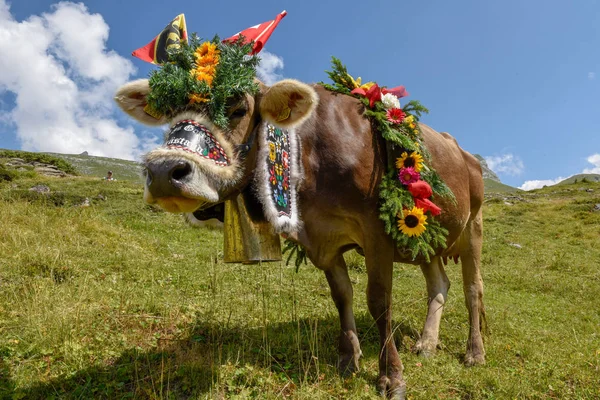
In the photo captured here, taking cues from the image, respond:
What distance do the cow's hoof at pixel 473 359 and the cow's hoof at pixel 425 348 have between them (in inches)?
13.9

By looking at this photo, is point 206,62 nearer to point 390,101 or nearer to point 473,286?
point 390,101

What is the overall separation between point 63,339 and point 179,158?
2.24 metres

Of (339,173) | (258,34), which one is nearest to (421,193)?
(339,173)

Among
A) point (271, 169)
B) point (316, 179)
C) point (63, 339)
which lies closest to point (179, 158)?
point (271, 169)

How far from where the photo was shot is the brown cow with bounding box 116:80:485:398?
2629 millimetres

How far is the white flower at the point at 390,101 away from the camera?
161 inches

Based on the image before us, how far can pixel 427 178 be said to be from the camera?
3938 mm

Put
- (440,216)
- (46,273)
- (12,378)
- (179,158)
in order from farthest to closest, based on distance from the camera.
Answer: (46,273) < (440,216) < (12,378) < (179,158)

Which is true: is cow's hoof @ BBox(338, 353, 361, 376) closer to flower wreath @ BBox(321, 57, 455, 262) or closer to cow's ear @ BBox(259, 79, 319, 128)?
flower wreath @ BBox(321, 57, 455, 262)

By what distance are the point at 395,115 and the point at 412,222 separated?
1.07m

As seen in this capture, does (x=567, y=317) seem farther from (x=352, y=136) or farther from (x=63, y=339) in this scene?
(x=63, y=339)

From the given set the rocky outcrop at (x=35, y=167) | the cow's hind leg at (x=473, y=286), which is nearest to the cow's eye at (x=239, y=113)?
the cow's hind leg at (x=473, y=286)

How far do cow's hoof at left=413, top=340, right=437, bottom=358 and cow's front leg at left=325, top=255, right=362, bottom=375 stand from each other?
2.87ft

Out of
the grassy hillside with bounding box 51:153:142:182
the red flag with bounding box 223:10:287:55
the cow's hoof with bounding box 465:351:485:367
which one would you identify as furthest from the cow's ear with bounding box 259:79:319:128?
the grassy hillside with bounding box 51:153:142:182
